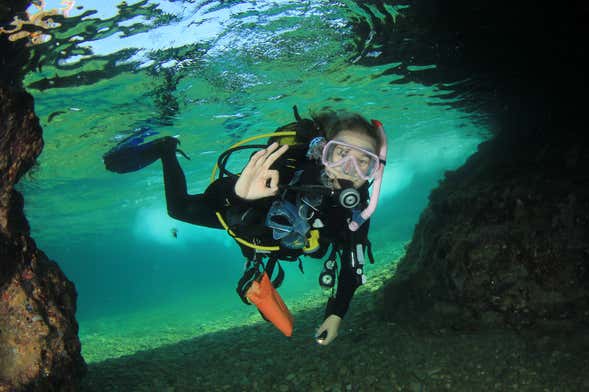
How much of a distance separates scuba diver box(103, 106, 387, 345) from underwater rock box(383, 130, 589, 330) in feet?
6.73

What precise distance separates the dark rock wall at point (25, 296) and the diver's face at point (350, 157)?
4.18 meters

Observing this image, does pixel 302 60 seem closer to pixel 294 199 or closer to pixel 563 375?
pixel 294 199

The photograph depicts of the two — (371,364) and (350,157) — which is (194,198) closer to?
(350,157)

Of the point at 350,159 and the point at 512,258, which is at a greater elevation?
the point at 350,159

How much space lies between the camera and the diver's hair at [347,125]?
4.52 metres

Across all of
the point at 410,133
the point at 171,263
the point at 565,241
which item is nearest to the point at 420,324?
the point at 565,241

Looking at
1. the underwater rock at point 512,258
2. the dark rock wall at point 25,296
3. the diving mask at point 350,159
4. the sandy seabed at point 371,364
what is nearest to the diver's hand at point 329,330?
the sandy seabed at point 371,364

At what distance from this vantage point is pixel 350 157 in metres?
4.29

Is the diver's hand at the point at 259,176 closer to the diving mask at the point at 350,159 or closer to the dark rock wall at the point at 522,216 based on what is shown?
the diving mask at the point at 350,159

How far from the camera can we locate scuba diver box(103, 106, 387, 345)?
13.7 ft

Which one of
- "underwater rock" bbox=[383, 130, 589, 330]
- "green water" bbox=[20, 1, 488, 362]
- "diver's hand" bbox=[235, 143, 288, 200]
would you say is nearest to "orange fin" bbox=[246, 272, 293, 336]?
"diver's hand" bbox=[235, 143, 288, 200]

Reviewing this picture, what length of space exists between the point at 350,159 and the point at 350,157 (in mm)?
26

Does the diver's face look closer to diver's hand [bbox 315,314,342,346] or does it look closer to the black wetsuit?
the black wetsuit

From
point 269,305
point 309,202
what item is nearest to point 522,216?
point 309,202
